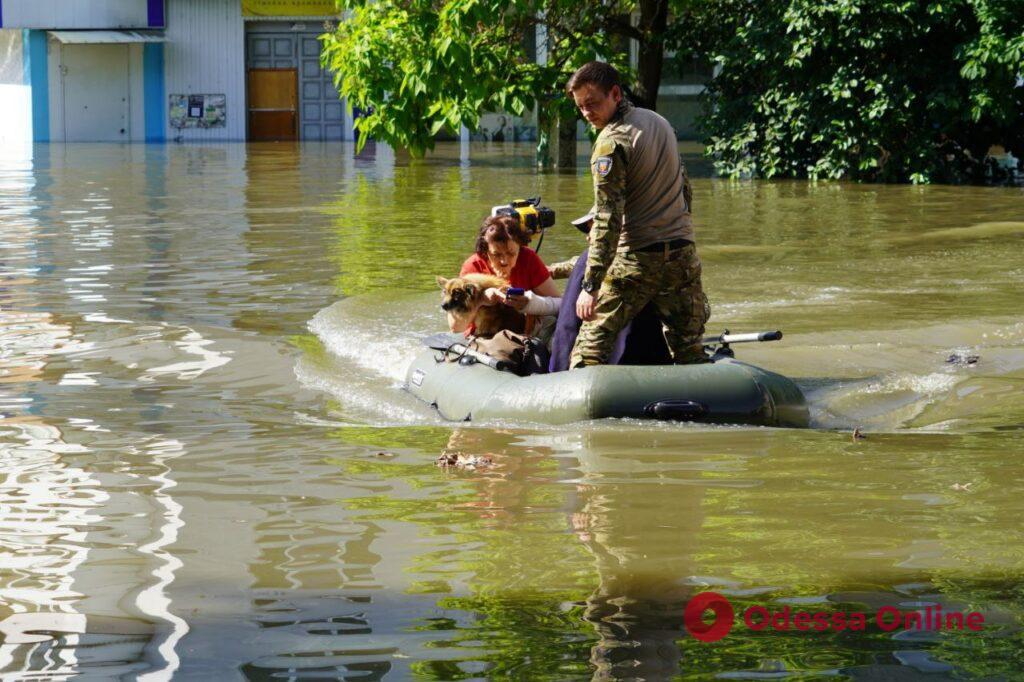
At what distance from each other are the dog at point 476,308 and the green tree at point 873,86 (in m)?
14.2

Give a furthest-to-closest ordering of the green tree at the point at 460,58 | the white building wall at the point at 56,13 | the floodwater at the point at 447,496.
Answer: the white building wall at the point at 56,13, the green tree at the point at 460,58, the floodwater at the point at 447,496

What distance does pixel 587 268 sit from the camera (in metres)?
6.81

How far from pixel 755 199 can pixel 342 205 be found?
18.1 feet

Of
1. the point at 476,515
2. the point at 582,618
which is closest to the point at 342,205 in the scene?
the point at 476,515

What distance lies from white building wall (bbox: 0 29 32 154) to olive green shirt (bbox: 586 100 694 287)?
3557 centimetres

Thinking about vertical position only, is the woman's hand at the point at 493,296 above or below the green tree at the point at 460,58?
below

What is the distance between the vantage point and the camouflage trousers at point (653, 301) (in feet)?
22.8

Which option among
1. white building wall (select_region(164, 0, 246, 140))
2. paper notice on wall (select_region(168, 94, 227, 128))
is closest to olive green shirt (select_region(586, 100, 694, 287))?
white building wall (select_region(164, 0, 246, 140))

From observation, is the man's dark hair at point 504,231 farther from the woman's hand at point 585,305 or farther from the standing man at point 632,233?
the woman's hand at point 585,305

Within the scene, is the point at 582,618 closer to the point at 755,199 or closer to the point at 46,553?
the point at 46,553

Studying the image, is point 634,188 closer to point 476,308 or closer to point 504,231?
point 504,231

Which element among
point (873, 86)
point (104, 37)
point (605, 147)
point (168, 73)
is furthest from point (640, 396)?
point (168, 73)

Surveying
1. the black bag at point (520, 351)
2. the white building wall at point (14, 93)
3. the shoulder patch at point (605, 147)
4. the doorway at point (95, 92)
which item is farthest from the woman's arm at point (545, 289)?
the white building wall at point (14, 93)

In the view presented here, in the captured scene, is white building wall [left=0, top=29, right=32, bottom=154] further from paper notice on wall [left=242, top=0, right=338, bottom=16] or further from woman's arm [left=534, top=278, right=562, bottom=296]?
woman's arm [left=534, top=278, right=562, bottom=296]
